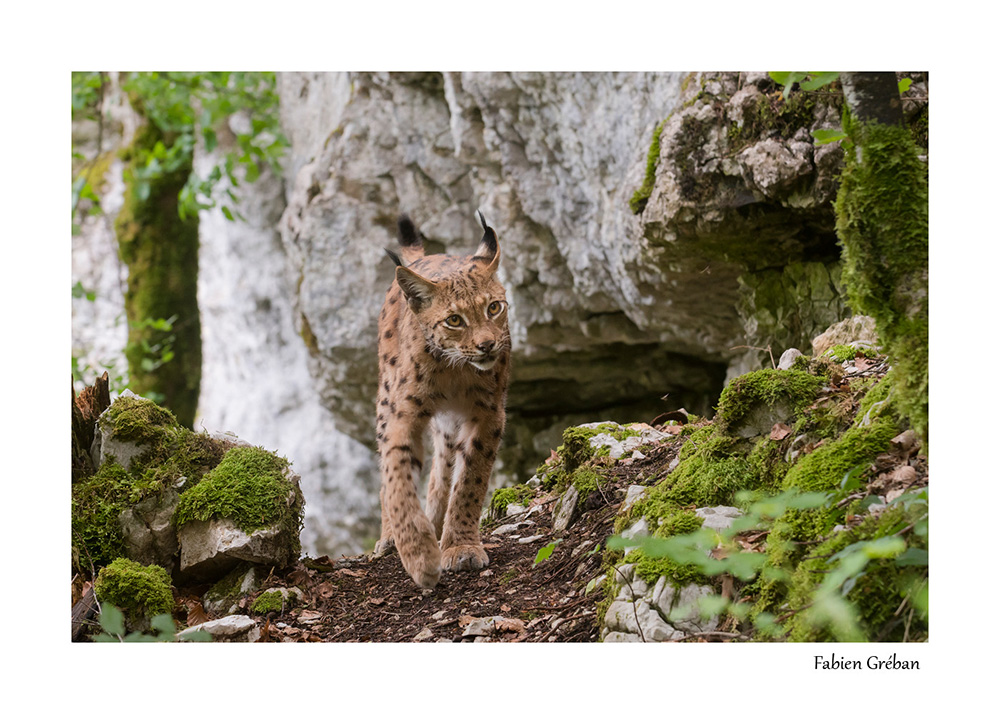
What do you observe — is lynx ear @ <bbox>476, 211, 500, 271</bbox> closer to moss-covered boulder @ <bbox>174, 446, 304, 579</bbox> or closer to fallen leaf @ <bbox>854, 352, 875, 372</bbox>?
moss-covered boulder @ <bbox>174, 446, 304, 579</bbox>

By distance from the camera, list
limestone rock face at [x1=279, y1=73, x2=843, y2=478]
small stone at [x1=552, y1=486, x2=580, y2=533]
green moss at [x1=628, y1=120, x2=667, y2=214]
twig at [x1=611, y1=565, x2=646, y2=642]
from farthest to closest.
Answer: green moss at [x1=628, y1=120, x2=667, y2=214] < limestone rock face at [x1=279, y1=73, x2=843, y2=478] < small stone at [x1=552, y1=486, x2=580, y2=533] < twig at [x1=611, y1=565, x2=646, y2=642]

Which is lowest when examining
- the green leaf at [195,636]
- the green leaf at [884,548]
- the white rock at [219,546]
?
the green leaf at [195,636]

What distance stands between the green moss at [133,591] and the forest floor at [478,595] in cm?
21

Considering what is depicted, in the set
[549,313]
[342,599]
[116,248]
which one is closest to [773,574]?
[342,599]

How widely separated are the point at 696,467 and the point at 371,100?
6878 millimetres

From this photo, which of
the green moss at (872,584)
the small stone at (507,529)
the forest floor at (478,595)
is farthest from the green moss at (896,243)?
the small stone at (507,529)

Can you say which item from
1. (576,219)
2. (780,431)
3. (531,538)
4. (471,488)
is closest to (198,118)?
(576,219)

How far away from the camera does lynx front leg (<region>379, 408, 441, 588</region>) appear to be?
433 cm

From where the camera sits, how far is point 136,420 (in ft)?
14.6

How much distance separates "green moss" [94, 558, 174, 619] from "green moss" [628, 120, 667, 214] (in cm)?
418

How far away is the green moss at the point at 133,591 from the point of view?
3.83m

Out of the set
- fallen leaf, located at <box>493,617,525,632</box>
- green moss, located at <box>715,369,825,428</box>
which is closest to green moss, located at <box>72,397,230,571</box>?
fallen leaf, located at <box>493,617,525,632</box>

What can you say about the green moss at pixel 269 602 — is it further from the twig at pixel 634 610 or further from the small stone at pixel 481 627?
the twig at pixel 634 610

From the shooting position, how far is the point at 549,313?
8898mm
